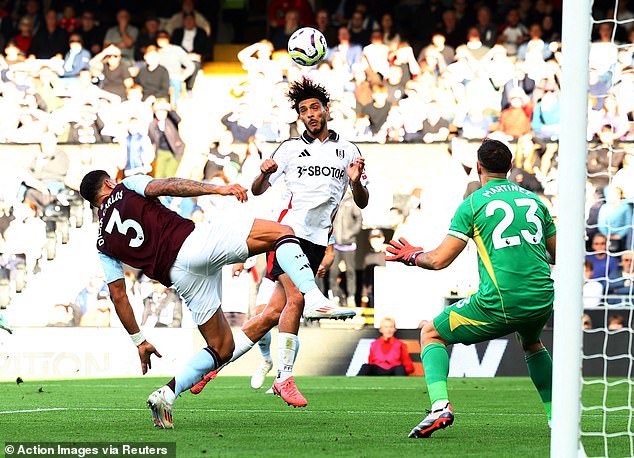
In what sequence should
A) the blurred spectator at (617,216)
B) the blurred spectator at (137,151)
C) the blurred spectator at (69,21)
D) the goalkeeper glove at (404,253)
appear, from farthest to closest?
1. the blurred spectator at (69,21)
2. the blurred spectator at (137,151)
3. the blurred spectator at (617,216)
4. the goalkeeper glove at (404,253)

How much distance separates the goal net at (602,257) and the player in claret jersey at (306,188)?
2.26 meters

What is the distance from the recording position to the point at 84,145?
19.8 meters

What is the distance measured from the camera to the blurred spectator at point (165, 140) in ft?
64.2

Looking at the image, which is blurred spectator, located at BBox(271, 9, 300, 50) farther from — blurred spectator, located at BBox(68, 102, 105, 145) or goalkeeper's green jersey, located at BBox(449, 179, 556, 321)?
goalkeeper's green jersey, located at BBox(449, 179, 556, 321)

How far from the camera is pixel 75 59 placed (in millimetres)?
20922

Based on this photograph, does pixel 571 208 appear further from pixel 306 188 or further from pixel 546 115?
pixel 546 115

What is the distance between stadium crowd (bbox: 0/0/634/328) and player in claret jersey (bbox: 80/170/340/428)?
369 inches

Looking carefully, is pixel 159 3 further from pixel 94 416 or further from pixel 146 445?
pixel 146 445

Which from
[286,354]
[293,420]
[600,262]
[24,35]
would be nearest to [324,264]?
[286,354]

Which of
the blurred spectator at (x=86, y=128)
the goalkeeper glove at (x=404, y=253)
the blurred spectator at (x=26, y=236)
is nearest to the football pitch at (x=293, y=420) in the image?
the goalkeeper glove at (x=404, y=253)

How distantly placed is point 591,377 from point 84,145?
9.68 meters

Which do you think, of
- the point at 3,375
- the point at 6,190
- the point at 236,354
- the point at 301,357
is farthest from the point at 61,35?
the point at 236,354

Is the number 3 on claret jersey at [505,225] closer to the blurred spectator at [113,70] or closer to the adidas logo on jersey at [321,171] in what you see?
the adidas logo on jersey at [321,171]

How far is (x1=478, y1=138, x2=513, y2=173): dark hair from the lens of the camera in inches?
281
